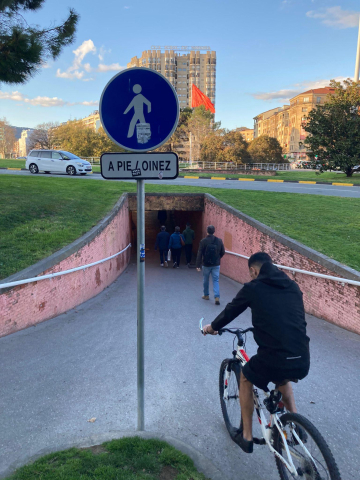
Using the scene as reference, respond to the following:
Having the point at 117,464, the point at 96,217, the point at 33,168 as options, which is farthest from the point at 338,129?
the point at 117,464

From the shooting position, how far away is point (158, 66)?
5566 inches

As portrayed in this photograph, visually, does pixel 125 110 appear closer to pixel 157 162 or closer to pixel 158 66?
pixel 157 162

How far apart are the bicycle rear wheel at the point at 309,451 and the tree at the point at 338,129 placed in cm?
2626

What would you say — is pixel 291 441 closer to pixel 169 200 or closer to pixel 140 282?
pixel 140 282

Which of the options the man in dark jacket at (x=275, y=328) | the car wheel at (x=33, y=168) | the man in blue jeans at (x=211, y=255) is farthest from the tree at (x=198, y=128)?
the man in dark jacket at (x=275, y=328)

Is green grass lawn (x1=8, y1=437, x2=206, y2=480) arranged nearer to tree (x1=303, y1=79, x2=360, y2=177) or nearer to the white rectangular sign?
the white rectangular sign

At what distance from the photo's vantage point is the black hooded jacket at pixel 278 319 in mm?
2576

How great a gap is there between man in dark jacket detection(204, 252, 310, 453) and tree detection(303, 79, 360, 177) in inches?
1020

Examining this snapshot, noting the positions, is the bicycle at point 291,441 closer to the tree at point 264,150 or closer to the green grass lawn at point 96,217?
the green grass lawn at point 96,217

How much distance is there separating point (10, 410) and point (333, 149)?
27.1 m

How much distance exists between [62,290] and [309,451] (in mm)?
5082

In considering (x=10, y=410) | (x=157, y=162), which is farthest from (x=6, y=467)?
(x=157, y=162)

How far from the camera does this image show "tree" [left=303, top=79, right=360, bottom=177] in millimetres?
25406

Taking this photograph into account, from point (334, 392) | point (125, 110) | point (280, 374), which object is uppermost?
point (125, 110)
